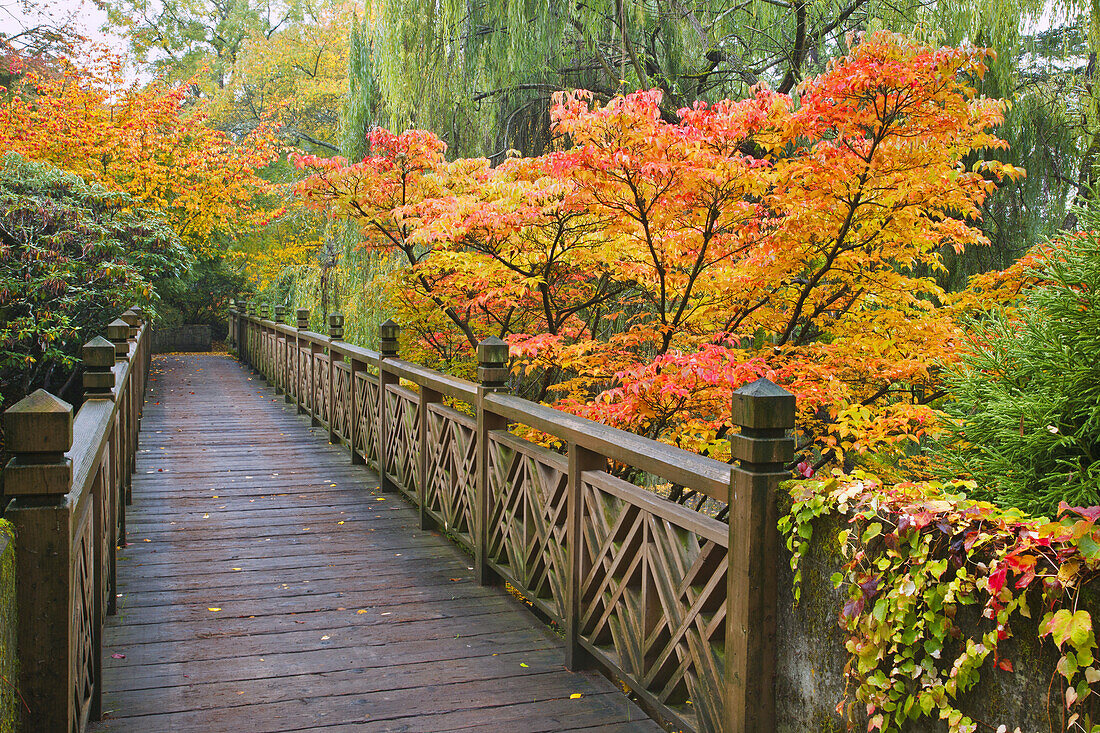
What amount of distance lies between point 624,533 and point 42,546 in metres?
1.72

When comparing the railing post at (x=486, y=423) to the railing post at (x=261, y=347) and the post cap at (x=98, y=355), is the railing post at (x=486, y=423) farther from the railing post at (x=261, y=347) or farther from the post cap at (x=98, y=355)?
the railing post at (x=261, y=347)

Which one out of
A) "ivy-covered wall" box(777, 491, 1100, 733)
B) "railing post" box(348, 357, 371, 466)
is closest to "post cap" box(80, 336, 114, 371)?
"ivy-covered wall" box(777, 491, 1100, 733)

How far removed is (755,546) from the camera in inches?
83.0

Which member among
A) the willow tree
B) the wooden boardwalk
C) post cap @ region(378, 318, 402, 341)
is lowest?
the wooden boardwalk

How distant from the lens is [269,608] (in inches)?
148

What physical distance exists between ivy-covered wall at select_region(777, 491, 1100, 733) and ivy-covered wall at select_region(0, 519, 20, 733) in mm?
1791

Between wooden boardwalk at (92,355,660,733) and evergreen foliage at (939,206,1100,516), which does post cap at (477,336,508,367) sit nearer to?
wooden boardwalk at (92,355,660,733)

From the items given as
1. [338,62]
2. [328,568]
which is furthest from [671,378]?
[338,62]

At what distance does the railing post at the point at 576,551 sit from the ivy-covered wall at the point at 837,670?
1069 millimetres

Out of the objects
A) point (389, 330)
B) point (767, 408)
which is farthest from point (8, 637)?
point (389, 330)

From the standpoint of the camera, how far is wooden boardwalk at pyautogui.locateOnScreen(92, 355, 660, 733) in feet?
9.21

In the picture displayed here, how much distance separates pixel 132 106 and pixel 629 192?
12.0 meters

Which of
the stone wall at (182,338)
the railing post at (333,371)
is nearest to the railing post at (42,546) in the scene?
the railing post at (333,371)

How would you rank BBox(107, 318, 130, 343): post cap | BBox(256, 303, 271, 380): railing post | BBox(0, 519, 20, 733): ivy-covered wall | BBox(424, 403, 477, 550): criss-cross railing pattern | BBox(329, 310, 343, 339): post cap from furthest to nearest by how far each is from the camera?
BBox(256, 303, 271, 380): railing post, BBox(329, 310, 343, 339): post cap, BBox(107, 318, 130, 343): post cap, BBox(424, 403, 477, 550): criss-cross railing pattern, BBox(0, 519, 20, 733): ivy-covered wall
